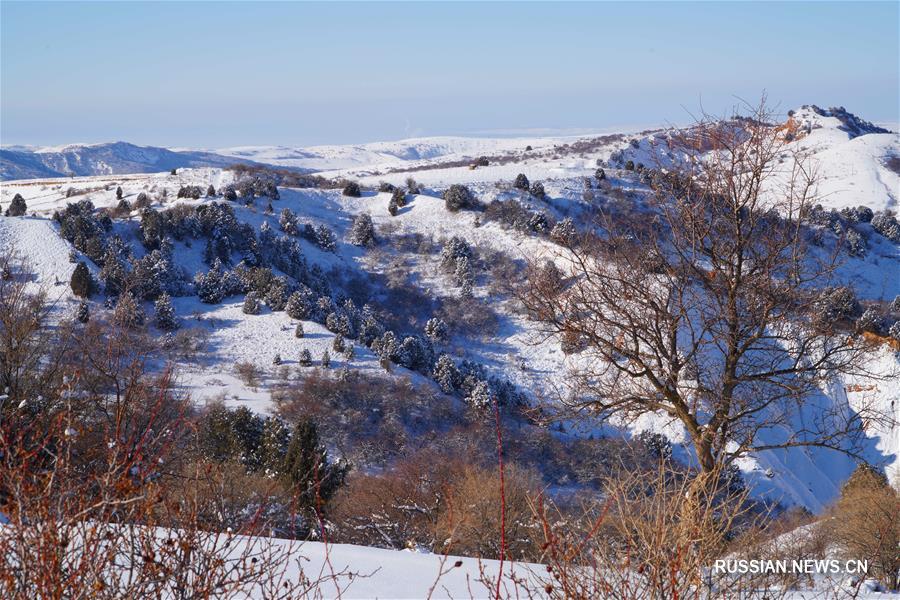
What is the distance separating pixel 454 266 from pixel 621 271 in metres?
19.3

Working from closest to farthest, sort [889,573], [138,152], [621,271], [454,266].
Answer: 1. [621,271]
2. [889,573]
3. [454,266]
4. [138,152]

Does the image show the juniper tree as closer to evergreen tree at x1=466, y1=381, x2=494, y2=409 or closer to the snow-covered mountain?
evergreen tree at x1=466, y1=381, x2=494, y2=409

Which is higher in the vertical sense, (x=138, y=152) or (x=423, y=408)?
(x=138, y=152)

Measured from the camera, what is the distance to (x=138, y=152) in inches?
2419

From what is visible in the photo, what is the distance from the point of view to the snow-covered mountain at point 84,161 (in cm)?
5094

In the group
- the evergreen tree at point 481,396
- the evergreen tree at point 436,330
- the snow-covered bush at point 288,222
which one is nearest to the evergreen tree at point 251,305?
the evergreen tree at point 436,330

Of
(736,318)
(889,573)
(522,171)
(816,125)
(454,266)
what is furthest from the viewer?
(816,125)

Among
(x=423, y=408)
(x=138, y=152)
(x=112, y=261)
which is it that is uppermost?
(x=138, y=152)

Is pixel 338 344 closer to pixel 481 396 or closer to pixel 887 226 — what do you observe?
pixel 481 396

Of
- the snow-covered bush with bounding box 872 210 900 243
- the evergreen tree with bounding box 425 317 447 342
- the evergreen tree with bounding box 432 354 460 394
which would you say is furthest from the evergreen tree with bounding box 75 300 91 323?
the snow-covered bush with bounding box 872 210 900 243

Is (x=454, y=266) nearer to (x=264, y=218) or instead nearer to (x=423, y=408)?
(x=264, y=218)

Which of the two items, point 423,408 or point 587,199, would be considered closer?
point 423,408

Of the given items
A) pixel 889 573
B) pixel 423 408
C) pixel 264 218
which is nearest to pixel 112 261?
pixel 264 218

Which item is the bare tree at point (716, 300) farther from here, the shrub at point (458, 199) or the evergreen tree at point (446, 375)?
the shrub at point (458, 199)
